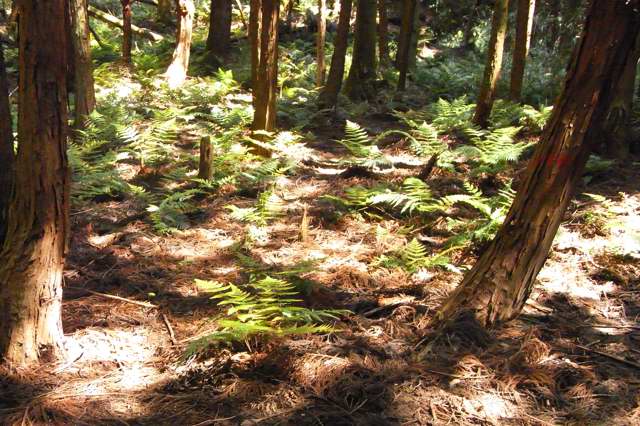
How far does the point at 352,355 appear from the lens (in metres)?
3.27

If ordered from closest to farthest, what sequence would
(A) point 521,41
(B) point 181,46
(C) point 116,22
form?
(A) point 521,41
(B) point 181,46
(C) point 116,22

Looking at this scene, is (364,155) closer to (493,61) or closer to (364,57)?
(493,61)

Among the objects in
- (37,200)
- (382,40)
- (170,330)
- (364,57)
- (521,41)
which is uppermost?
(382,40)

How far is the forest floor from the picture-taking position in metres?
2.84

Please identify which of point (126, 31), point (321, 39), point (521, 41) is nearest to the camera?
point (521, 41)

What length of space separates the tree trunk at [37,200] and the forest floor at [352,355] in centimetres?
29

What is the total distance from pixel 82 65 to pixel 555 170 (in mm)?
8494

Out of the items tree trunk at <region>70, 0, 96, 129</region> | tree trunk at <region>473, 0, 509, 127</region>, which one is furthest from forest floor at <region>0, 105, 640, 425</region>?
tree trunk at <region>70, 0, 96, 129</region>

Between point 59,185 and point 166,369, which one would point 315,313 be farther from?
point 59,185

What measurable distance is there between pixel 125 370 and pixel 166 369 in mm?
258

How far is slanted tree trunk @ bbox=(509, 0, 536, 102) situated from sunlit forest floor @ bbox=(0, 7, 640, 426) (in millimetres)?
3126

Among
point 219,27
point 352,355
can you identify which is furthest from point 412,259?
point 219,27

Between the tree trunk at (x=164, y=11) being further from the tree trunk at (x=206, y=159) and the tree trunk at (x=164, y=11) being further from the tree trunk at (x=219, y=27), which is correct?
the tree trunk at (x=206, y=159)

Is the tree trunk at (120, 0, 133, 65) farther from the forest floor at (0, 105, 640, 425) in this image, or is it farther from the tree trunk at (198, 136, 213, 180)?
the forest floor at (0, 105, 640, 425)
